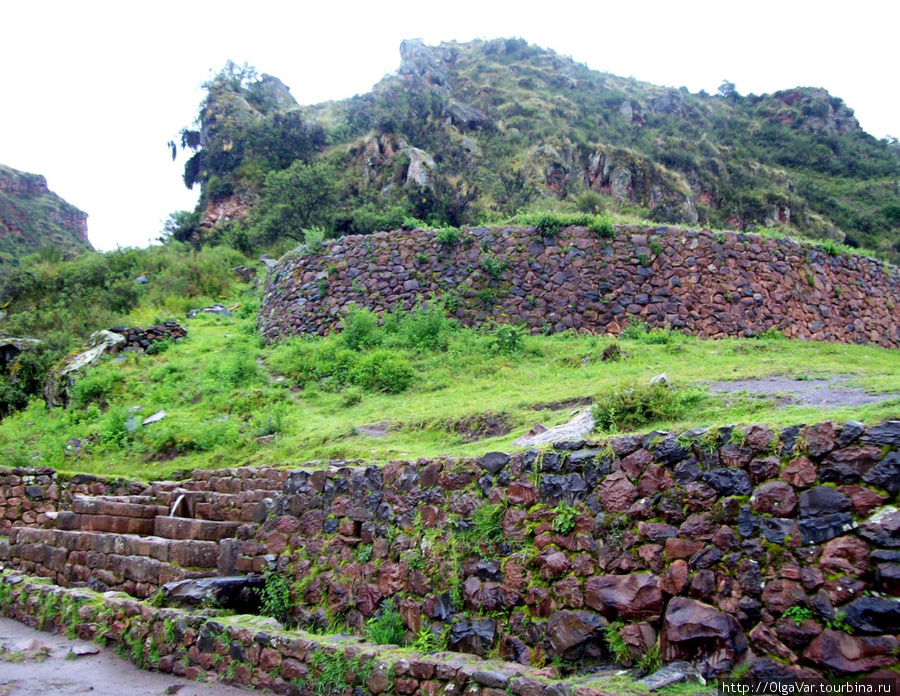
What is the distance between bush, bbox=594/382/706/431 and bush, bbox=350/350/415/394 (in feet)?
19.3

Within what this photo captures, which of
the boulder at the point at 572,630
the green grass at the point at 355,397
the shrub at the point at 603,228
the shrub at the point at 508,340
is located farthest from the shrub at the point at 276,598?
the shrub at the point at 603,228

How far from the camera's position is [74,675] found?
21.2 ft

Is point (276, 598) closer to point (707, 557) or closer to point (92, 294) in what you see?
point (707, 557)

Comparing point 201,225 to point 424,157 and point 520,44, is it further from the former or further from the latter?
point 520,44

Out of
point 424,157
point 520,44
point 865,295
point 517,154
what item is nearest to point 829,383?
point 865,295

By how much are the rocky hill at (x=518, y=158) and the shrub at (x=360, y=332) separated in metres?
8.84

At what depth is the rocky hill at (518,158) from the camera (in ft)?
88.8

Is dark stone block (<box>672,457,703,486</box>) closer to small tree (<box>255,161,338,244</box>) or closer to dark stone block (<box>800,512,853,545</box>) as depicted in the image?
dark stone block (<box>800,512,853,545</box>)

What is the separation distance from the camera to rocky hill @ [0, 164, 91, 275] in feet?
152

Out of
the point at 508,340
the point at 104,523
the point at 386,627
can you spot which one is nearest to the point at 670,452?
the point at 386,627

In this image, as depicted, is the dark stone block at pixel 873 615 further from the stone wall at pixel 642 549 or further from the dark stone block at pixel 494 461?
the dark stone block at pixel 494 461

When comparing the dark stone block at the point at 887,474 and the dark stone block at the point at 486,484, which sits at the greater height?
the dark stone block at the point at 887,474

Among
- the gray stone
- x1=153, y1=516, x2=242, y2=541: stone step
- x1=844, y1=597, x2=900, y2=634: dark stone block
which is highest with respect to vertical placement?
x1=844, y1=597, x2=900, y2=634: dark stone block

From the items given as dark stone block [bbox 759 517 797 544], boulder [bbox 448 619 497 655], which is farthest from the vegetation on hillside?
dark stone block [bbox 759 517 797 544]
